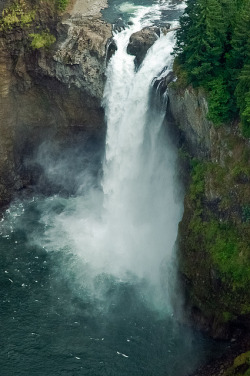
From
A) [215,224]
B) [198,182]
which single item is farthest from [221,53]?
[215,224]

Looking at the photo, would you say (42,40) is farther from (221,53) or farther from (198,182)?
(198,182)

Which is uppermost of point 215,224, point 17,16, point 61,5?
point 61,5

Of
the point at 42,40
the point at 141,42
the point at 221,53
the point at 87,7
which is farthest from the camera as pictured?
the point at 87,7

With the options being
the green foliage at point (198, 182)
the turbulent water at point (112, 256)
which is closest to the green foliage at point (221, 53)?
the green foliage at point (198, 182)

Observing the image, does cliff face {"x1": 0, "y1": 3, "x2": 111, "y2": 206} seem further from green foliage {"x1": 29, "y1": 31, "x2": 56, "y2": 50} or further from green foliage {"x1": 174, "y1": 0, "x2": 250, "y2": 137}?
green foliage {"x1": 174, "y1": 0, "x2": 250, "y2": 137}

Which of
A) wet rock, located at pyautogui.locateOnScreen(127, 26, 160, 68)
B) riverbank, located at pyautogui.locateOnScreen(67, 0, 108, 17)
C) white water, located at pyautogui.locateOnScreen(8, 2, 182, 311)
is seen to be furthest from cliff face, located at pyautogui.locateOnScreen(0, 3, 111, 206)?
wet rock, located at pyautogui.locateOnScreen(127, 26, 160, 68)

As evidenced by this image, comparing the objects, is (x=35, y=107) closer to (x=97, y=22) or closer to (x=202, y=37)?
(x=97, y=22)
